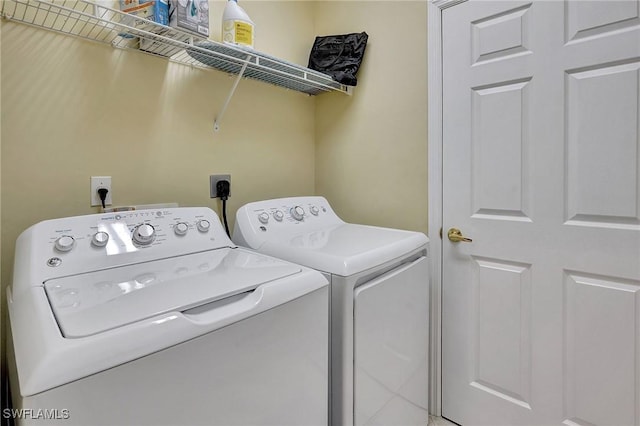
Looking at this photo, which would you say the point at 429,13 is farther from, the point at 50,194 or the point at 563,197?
the point at 50,194

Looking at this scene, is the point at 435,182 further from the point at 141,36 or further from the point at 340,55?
the point at 141,36

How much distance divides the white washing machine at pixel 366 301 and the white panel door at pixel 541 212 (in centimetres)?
28

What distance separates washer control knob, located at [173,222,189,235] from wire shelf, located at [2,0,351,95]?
67cm

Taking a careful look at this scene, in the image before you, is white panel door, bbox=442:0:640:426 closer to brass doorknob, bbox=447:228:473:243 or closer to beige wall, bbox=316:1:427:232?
brass doorknob, bbox=447:228:473:243

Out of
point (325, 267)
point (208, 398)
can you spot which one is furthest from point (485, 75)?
point (208, 398)

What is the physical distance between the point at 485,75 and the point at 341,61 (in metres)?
0.77

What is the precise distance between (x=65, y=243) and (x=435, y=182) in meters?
1.50

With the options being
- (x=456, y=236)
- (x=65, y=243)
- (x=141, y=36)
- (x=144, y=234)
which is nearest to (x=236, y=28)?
(x=141, y=36)

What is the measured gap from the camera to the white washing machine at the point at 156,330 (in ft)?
1.92

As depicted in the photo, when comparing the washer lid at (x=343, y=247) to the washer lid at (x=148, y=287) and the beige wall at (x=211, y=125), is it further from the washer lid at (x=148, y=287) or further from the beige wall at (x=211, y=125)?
the beige wall at (x=211, y=125)

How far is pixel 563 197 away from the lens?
4.37 feet

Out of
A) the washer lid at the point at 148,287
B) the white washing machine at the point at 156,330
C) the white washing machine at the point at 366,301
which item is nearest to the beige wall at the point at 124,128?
the white washing machine at the point at 156,330

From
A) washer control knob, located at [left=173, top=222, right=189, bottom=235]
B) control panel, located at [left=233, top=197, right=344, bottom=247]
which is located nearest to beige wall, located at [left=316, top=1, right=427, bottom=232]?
control panel, located at [left=233, top=197, right=344, bottom=247]

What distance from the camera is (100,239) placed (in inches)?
41.3
